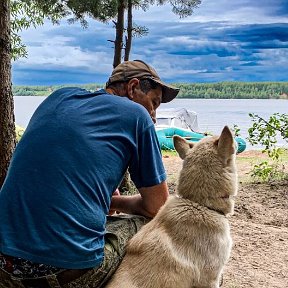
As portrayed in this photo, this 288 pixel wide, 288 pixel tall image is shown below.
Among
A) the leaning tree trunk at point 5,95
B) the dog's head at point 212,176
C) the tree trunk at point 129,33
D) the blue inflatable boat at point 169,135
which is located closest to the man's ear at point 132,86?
the dog's head at point 212,176

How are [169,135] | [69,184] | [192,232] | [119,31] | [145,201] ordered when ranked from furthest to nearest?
1. [169,135]
2. [119,31]
3. [145,201]
4. [192,232]
5. [69,184]

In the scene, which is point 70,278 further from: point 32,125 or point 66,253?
point 32,125

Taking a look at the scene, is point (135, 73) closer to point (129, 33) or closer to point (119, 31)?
point (119, 31)

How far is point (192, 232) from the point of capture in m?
1.78

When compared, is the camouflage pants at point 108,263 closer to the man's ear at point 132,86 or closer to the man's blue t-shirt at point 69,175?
the man's blue t-shirt at point 69,175

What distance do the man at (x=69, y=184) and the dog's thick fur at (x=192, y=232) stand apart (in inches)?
4.6

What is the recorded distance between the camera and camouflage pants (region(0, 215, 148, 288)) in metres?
1.70

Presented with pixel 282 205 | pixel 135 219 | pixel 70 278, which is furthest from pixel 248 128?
pixel 70 278

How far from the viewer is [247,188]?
6402 millimetres

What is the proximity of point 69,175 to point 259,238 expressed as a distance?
2855 millimetres

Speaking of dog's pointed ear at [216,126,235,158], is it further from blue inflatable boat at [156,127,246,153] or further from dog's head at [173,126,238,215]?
blue inflatable boat at [156,127,246,153]

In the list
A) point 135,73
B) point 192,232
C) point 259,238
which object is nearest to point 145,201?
point 192,232

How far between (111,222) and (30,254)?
1.52 ft

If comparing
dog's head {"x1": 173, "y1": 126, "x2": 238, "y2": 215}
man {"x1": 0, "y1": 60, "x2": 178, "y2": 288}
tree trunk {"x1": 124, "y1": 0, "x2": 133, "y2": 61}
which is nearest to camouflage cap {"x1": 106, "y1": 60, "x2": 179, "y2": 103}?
man {"x1": 0, "y1": 60, "x2": 178, "y2": 288}
